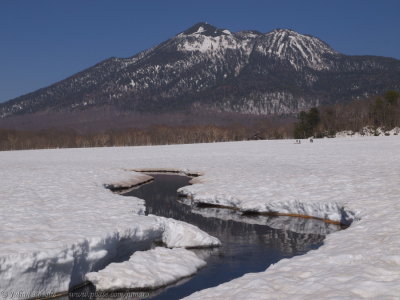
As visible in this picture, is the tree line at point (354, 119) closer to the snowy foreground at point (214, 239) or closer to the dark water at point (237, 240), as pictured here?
the snowy foreground at point (214, 239)

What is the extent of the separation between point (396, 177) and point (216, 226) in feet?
30.9

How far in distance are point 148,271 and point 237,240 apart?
4704 mm

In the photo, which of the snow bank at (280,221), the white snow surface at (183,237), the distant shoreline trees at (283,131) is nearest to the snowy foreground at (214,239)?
the white snow surface at (183,237)

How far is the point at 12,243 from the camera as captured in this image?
33.1 feet

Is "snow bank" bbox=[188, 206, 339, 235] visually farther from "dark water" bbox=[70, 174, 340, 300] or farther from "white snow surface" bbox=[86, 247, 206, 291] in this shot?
"white snow surface" bbox=[86, 247, 206, 291]

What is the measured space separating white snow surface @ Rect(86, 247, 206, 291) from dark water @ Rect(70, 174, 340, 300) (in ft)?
0.77

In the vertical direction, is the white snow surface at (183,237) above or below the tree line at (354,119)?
below

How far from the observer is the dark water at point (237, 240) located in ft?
34.1

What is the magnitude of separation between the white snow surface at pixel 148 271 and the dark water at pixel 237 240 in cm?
24

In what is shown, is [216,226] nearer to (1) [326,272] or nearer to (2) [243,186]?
(2) [243,186]

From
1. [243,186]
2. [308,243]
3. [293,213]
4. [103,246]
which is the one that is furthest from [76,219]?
[243,186]

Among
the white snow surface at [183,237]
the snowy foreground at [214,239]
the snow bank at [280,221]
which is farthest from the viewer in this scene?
the snow bank at [280,221]

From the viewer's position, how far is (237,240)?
14180mm

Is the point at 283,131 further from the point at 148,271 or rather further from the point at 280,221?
the point at 148,271
